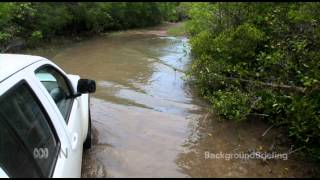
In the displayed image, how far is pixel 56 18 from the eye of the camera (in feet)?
61.3

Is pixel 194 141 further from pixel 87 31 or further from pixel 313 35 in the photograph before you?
pixel 87 31

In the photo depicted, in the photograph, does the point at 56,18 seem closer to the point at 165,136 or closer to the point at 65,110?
the point at 165,136

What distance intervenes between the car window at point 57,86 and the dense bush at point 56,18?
957cm

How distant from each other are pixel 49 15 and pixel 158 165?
1403 centimetres

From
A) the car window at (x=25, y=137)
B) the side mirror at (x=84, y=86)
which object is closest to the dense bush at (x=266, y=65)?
the side mirror at (x=84, y=86)

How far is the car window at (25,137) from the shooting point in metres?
2.69

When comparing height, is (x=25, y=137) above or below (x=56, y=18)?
above

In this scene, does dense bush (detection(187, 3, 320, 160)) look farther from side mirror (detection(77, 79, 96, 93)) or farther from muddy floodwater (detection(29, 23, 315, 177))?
side mirror (detection(77, 79, 96, 93))

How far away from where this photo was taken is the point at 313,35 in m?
6.35

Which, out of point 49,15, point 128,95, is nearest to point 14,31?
point 49,15

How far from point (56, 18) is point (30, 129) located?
1622 cm

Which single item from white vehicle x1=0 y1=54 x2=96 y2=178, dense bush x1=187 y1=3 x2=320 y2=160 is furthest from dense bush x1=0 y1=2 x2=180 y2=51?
white vehicle x1=0 y1=54 x2=96 y2=178

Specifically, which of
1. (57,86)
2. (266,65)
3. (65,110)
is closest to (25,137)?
(65,110)

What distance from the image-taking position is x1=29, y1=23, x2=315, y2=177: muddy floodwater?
5586mm
